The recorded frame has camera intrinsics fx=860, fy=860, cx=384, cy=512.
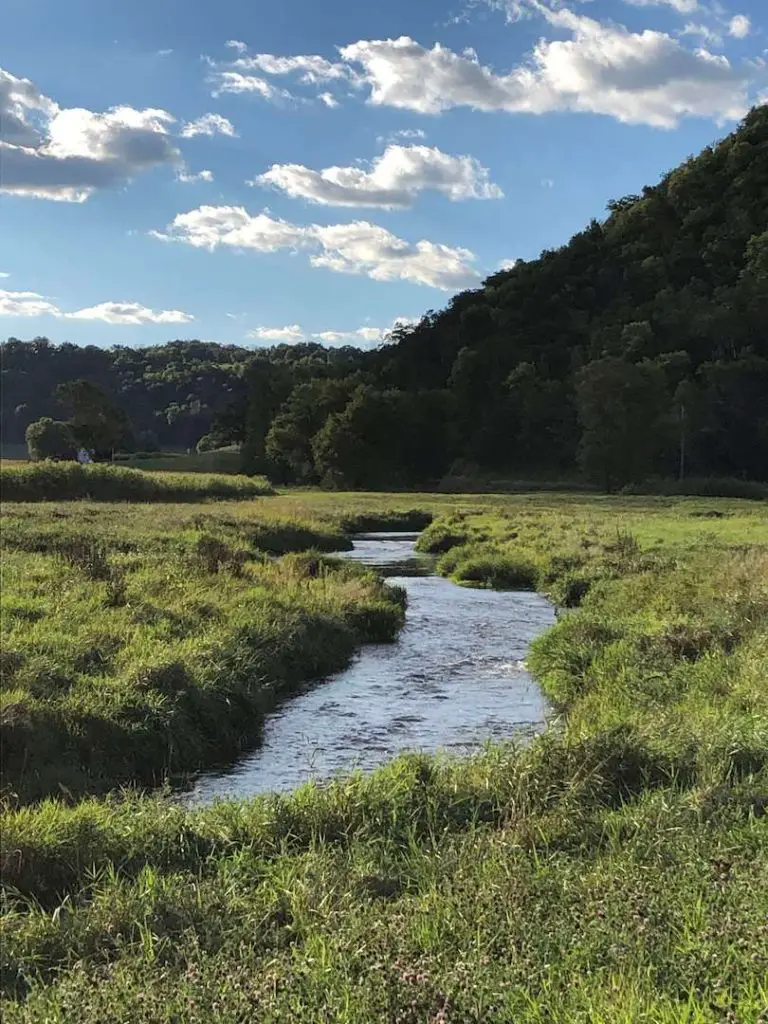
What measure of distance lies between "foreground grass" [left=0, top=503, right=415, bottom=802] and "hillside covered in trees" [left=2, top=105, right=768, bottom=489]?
193 feet

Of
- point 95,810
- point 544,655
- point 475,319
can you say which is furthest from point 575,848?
point 475,319

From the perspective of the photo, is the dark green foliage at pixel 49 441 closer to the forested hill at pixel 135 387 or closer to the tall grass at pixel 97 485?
the forested hill at pixel 135 387

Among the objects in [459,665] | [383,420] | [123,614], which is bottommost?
[459,665]

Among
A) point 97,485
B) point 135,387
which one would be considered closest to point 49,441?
point 135,387

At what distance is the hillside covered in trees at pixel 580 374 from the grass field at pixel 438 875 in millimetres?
67154

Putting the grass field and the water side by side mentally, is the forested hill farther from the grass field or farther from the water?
the grass field

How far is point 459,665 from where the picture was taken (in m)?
16.2

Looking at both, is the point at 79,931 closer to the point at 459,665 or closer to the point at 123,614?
the point at 123,614

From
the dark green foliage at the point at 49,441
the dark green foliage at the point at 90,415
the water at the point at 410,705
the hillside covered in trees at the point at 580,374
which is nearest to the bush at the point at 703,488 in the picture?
the hillside covered in trees at the point at 580,374

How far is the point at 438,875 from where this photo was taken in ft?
19.8

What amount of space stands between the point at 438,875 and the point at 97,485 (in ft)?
169

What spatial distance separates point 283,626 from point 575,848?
1043cm

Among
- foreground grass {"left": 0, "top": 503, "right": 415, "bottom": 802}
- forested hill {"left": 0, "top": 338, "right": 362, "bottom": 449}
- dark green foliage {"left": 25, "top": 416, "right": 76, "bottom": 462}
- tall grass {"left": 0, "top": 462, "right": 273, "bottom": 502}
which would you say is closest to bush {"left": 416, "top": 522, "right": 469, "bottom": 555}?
foreground grass {"left": 0, "top": 503, "right": 415, "bottom": 802}

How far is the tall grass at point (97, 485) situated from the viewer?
50938 millimetres
